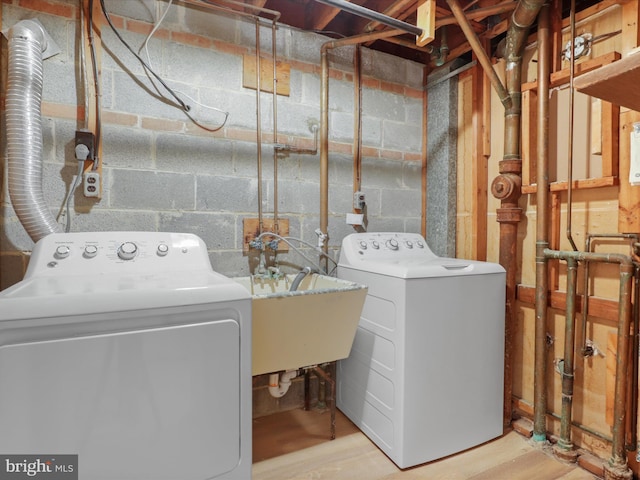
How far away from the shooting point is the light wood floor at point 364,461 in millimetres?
1554

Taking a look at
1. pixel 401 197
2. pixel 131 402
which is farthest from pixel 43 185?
pixel 401 197

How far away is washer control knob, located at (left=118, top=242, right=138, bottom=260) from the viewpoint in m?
1.45

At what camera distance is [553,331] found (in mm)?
1821

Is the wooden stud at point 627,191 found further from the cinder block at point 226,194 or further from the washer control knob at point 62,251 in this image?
the washer control knob at point 62,251

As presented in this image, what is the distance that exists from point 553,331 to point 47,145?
265 cm

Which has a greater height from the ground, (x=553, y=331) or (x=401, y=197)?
(x=401, y=197)

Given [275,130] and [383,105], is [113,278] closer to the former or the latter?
[275,130]

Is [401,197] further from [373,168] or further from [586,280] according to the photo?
[586,280]

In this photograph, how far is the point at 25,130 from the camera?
1418mm

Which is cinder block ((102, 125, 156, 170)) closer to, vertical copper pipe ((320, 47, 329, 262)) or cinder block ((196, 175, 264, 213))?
cinder block ((196, 175, 264, 213))

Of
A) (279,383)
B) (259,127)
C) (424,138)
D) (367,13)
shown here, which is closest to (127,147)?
(259,127)

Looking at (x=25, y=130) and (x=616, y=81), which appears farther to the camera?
(x=25, y=130)

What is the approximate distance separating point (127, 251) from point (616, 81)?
1681 mm

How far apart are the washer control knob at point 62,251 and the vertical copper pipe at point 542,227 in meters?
2.15
